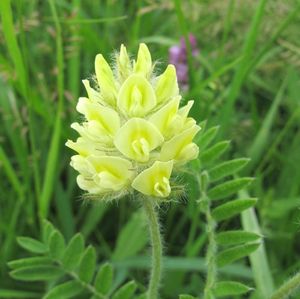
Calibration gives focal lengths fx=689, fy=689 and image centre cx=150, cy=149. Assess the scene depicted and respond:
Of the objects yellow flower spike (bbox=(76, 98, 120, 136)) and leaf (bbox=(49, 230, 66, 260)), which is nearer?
yellow flower spike (bbox=(76, 98, 120, 136))

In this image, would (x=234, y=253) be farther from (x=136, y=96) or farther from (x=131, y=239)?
(x=131, y=239)

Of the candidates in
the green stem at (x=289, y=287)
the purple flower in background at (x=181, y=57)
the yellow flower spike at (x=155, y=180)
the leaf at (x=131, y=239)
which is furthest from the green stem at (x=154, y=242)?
the purple flower in background at (x=181, y=57)

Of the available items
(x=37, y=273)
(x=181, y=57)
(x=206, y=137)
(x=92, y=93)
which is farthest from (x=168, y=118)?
(x=181, y=57)

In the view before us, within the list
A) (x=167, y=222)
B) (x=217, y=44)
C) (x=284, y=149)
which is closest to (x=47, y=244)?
(x=167, y=222)

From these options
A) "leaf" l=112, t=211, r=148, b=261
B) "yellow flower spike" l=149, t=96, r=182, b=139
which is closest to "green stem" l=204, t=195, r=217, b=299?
"yellow flower spike" l=149, t=96, r=182, b=139

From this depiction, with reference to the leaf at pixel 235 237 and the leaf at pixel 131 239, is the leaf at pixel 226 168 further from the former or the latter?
the leaf at pixel 131 239

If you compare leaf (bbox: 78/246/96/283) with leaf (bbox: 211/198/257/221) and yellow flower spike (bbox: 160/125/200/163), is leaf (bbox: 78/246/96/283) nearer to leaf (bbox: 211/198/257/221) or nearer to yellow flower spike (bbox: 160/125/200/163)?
leaf (bbox: 211/198/257/221)
